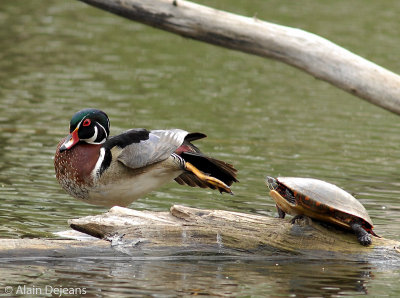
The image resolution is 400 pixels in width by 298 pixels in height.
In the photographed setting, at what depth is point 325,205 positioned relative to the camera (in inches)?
287

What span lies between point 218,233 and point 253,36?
3.80 metres

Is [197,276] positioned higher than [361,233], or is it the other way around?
[361,233]

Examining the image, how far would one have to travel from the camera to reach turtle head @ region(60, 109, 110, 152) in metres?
7.79

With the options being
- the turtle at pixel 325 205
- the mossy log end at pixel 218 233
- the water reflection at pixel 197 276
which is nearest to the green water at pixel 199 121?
the water reflection at pixel 197 276

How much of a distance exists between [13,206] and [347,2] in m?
16.1

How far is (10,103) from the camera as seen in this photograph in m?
14.3

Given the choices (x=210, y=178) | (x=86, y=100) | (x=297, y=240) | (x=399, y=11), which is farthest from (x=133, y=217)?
(x=399, y=11)

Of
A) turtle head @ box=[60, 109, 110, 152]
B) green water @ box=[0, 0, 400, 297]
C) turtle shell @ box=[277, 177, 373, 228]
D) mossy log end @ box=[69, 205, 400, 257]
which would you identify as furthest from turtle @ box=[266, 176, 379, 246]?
turtle head @ box=[60, 109, 110, 152]

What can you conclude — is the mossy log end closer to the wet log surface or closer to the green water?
the wet log surface

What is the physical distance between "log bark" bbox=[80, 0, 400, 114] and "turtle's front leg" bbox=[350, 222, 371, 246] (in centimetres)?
327

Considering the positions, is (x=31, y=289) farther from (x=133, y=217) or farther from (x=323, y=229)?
(x=323, y=229)

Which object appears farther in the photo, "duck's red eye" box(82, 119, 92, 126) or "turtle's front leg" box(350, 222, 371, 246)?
"duck's red eye" box(82, 119, 92, 126)

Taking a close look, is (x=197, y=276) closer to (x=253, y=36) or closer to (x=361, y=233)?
(x=361, y=233)

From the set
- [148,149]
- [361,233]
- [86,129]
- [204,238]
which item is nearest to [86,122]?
[86,129]
